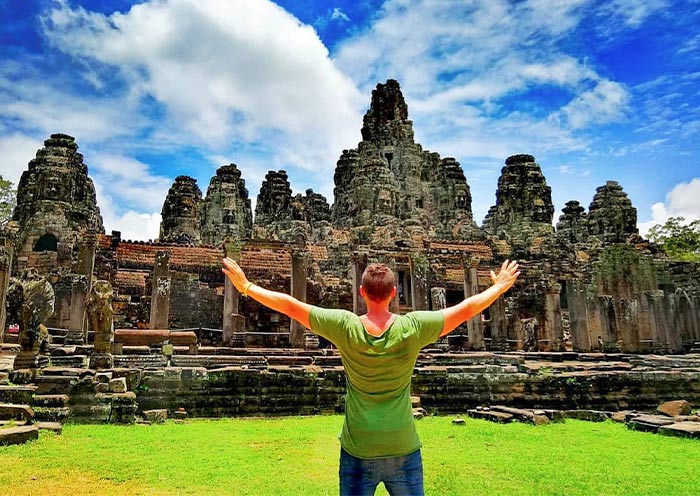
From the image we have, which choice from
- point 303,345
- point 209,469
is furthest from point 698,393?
point 209,469

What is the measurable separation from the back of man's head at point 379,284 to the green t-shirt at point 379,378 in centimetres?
15

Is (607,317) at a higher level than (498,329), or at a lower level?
higher

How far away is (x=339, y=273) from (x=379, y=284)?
86.0ft

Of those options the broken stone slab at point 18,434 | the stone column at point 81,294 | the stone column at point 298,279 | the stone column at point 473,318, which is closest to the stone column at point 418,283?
the stone column at point 473,318

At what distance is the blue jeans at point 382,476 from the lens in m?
2.69

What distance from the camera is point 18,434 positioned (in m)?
6.30

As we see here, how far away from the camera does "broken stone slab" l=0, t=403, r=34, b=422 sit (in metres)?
7.34

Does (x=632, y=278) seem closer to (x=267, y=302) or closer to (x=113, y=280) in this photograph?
(x=113, y=280)

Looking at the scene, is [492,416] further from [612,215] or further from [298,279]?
[612,215]

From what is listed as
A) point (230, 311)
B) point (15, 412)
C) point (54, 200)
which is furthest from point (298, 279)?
point (54, 200)

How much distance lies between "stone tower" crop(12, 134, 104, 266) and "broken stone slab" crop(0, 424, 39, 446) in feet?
86.6

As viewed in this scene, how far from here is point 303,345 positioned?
18094 mm

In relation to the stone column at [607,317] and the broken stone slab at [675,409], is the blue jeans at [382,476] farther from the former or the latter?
the stone column at [607,317]

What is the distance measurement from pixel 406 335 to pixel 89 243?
1896cm
